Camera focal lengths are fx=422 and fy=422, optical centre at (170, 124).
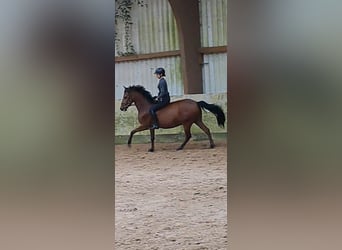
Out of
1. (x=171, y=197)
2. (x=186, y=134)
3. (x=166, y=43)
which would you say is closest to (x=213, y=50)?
(x=166, y=43)

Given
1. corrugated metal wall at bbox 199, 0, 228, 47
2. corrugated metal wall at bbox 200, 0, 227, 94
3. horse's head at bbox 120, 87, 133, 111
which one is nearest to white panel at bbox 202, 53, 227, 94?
corrugated metal wall at bbox 200, 0, 227, 94

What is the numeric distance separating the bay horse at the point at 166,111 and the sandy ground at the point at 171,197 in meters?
0.11

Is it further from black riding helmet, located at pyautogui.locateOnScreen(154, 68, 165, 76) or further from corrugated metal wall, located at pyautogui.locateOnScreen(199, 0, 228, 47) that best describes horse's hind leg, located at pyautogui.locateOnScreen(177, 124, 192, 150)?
corrugated metal wall, located at pyautogui.locateOnScreen(199, 0, 228, 47)

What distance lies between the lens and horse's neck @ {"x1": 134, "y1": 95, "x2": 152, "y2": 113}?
306 cm

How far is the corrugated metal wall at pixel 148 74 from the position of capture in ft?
10.3

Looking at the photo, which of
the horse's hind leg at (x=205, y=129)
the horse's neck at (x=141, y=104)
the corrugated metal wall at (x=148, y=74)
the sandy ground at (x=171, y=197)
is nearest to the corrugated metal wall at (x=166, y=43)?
the corrugated metal wall at (x=148, y=74)

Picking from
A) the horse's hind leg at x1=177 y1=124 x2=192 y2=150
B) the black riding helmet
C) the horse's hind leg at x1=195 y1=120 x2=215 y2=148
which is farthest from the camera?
the black riding helmet

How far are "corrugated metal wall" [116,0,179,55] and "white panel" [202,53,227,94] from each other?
0.93ft

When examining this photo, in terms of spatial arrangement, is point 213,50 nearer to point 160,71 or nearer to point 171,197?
point 160,71

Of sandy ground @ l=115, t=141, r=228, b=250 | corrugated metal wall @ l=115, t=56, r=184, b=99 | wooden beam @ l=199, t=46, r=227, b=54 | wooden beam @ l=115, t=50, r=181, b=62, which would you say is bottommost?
sandy ground @ l=115, t=141, r=228, b=250

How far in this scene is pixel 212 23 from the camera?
3.11 m

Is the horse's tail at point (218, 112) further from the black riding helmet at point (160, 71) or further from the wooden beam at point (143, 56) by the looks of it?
the wooden beam at point (143, 56)
